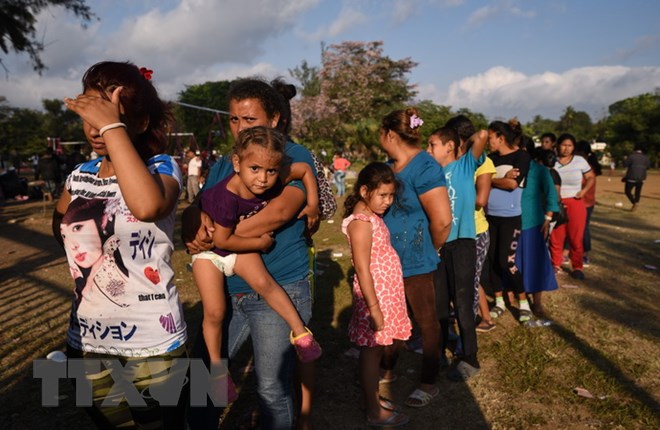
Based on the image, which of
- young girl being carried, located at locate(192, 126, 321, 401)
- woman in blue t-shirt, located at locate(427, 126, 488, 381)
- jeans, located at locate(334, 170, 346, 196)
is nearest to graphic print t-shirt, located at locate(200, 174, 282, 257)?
young girl being carried, located at locate(192, 126, 321, 401)

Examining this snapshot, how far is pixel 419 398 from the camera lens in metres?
3.41

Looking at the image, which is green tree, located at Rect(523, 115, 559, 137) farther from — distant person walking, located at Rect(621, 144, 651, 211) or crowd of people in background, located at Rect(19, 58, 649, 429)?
crowd of people in background, located at Rect(19, 58, 649, 429)

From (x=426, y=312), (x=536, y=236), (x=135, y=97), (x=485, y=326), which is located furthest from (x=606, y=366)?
(x=135, y=97)

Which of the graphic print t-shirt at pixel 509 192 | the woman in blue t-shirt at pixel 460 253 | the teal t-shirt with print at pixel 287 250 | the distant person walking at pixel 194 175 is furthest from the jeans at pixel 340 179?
the teal t-shirt with print at pixel 287 250

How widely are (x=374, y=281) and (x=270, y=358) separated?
3.45 feet

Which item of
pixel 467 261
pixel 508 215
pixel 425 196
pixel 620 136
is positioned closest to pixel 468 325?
A: pixel 467 261

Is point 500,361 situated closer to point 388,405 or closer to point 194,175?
point 388,405

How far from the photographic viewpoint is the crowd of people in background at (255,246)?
64.6 inches

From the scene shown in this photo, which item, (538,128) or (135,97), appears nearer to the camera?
(135,97)

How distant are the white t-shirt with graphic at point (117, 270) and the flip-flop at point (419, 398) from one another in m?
2.26

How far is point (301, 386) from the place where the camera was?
109 inches

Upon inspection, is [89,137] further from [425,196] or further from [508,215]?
[508,215]

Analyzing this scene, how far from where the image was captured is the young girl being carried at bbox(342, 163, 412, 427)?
287cm

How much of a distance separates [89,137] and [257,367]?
1.29 meters
